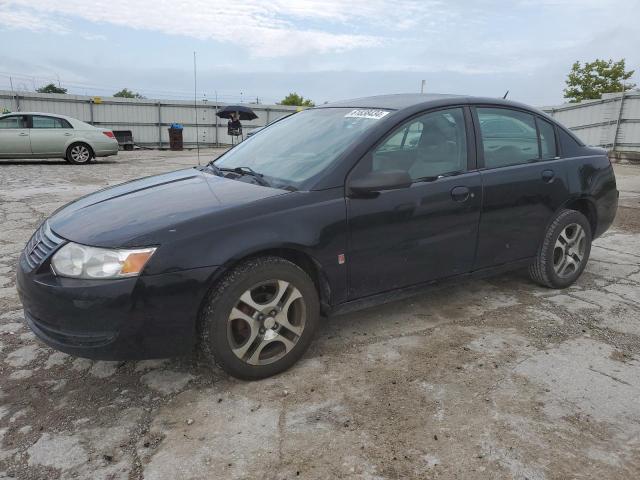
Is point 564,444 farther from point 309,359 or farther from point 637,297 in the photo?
point 637,297

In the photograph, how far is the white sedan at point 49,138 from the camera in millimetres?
12844

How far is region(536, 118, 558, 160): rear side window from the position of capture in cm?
388

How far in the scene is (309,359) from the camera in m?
2.95

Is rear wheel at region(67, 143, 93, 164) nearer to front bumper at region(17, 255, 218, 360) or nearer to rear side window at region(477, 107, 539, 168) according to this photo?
front bumper at region(17, 255, 218, 360)

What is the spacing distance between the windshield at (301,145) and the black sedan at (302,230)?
2 centimetres

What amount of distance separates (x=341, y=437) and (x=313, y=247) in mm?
965

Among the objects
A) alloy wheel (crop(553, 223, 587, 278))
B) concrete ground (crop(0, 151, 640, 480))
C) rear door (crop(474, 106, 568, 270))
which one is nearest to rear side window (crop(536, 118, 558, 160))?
rear door (crop(474, 106, 568, 270))

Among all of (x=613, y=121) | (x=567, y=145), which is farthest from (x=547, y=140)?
(x=613, y=121)

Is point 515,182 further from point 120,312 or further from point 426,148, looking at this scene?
point 120,312

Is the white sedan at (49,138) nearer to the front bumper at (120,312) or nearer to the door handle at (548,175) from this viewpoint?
the front bumper at (120,312)

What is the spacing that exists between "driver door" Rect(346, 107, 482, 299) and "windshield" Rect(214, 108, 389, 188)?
8.4 inches

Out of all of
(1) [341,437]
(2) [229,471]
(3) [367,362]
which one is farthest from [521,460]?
(2) [229,471]

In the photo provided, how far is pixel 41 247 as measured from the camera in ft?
8.57

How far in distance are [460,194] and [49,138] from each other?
12981 mm
